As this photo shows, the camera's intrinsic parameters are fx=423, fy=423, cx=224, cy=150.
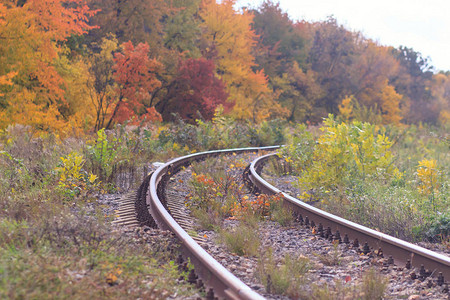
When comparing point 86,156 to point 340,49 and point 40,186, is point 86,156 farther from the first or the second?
point 340,49

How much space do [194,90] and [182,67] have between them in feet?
4.71

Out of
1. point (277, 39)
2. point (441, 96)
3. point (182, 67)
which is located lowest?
point (182, 67)

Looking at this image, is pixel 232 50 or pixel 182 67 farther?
pixel 232 50

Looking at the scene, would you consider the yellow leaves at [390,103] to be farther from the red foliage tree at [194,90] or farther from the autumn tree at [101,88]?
the autumn tree at [101,88]

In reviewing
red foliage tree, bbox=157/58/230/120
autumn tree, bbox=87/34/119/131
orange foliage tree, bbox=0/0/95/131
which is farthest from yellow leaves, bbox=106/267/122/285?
red foliage tree, bbox=157/58/230/120

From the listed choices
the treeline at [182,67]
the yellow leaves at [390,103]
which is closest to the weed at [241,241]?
the treeline at [182,67]


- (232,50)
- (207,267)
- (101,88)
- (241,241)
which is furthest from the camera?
(232,50)

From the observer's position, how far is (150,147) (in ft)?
43.3

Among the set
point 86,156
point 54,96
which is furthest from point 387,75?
point 86,156

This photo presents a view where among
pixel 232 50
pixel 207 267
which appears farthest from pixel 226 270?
pixel 232 50

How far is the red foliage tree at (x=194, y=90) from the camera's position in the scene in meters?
23.7

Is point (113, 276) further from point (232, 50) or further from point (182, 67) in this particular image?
point (232, 50)

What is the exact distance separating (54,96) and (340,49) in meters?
45.2

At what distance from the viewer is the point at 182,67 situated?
77.7ft
